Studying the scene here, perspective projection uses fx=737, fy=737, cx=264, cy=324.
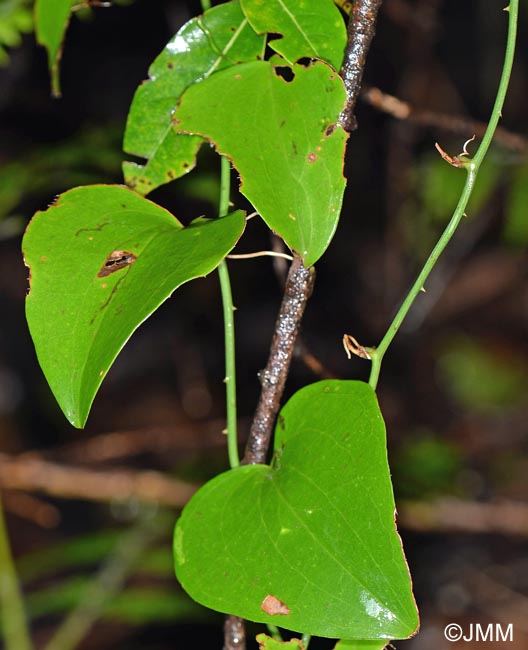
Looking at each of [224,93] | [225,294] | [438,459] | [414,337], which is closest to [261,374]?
[225,294]

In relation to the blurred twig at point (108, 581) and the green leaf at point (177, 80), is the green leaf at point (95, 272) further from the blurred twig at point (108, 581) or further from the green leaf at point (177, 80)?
the blurred twig at point (108, 581)

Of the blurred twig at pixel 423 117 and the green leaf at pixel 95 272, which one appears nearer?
the green leaf at pixel 95 272

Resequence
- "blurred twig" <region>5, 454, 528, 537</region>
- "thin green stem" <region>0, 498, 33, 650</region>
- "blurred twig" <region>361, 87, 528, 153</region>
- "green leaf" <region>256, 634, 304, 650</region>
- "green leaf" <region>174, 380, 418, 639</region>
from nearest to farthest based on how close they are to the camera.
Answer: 1. "green leaf" <region>174, 380, 418, 639</region>
2. "green leaf" <region>256, 634, 304, 650</region>
3. "blurred twig" <region>361, 87, 528, 153</region>
4. "thin green stem" <region>0, 498, 33, 650</region>
5. "blurred twig" <region>5, 454, 528, 537</region>

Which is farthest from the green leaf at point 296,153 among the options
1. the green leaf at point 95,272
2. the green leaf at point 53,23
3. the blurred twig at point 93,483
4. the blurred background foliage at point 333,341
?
the blurred twig at point 93,483

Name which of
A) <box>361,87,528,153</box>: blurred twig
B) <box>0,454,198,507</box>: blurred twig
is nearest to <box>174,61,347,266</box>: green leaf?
<box>361,87,528,153</box>: blurred twig

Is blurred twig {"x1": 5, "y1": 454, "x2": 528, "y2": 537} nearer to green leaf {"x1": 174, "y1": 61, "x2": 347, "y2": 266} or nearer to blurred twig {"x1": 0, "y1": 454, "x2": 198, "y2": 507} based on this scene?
blurred twig {"x1": 0, "y1": 454, "x2": 198, "y2": 507}

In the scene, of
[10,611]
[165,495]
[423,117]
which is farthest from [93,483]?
[423,117]
